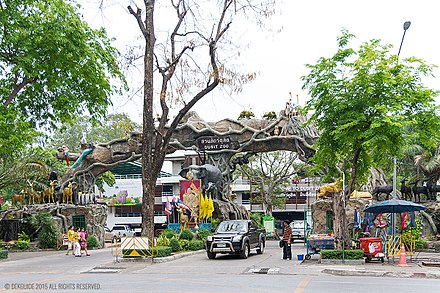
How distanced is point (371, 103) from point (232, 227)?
311 inches

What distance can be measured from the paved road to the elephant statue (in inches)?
497

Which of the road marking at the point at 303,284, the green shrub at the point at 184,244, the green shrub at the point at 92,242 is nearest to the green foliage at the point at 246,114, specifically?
the green shrub at the point at 92,242

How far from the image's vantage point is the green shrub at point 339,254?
1953 cm

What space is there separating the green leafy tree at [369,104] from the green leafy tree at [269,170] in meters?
29.2

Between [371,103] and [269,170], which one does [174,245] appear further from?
[269,170]

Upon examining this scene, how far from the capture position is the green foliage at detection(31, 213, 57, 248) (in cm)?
3197

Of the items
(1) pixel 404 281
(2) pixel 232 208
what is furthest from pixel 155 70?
(2) pixel 232 208

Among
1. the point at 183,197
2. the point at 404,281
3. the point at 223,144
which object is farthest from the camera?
the point at 223,144

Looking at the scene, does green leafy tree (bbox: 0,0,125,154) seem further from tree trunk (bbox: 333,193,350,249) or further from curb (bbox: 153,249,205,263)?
tree trunk (bbox: 333,193,350,249)

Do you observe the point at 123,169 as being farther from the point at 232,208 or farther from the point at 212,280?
the point at 212,280

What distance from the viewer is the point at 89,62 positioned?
81.8ft

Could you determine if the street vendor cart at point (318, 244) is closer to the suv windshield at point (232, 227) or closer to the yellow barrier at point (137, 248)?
the suv windshield at point (232, 227)

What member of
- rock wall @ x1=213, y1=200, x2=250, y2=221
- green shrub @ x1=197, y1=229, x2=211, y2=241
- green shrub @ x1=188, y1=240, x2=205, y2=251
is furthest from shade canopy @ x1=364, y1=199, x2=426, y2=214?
rock wall @ x1=213, y1=200, x2=250, y2=221

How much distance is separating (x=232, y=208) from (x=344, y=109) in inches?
747
